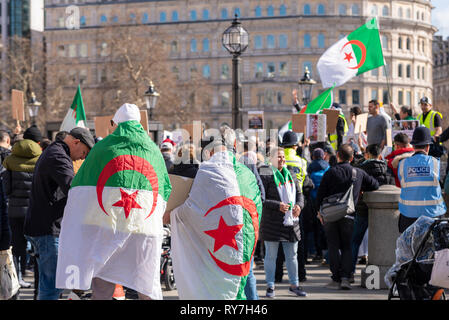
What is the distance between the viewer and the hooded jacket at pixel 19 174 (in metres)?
9.67

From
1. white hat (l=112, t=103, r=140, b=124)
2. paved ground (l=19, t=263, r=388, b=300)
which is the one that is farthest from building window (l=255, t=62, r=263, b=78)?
white hat (l=112, t=103, r=140, b=124)

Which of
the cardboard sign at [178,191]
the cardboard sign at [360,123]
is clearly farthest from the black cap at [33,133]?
the cardboard sign at [360,123]

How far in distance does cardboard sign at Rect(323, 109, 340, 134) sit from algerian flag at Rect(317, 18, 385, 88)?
1.43 feet

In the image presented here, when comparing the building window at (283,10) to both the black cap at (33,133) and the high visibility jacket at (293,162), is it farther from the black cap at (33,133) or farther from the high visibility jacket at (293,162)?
the black cap at (33,133)

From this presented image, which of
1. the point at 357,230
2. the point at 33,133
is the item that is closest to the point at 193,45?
the point at 357,230

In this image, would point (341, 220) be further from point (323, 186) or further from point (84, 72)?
point (84, 72)

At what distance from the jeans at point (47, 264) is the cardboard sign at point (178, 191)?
120 cm

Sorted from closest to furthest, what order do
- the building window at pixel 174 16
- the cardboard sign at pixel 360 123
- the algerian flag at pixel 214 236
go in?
the algerian flag at pixel 214 236 < the cardboard sign at pixel 360 123 < the building window at pixel 174 16

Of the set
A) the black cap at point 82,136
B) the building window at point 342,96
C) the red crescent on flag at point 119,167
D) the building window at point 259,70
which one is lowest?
the red crescent on flag at point 119,167

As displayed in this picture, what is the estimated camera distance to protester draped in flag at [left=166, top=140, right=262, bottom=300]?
20.6 ft

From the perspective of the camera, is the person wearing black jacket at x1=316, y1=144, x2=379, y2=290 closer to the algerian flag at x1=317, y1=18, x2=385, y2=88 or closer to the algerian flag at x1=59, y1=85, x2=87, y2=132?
the algerian flag at x1=317, y1=18, x2=385, y2=88

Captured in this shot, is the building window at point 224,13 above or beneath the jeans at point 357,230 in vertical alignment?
above

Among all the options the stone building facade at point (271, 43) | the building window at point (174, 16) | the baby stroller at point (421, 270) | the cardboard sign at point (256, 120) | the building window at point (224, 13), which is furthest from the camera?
the building window at point (174, 16)

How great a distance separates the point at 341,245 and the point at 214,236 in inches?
154
